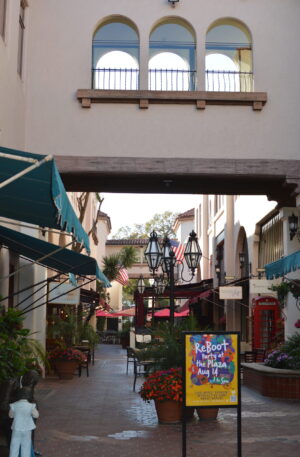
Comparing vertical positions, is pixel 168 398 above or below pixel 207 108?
below

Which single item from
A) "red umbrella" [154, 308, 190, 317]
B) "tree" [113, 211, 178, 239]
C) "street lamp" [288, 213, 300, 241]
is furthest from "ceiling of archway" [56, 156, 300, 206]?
"tree" [113, 211, 178, 239]

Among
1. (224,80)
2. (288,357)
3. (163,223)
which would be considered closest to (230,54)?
(224,80)

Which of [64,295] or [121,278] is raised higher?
[121,278]

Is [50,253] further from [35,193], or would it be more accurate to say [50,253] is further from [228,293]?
[228,293]

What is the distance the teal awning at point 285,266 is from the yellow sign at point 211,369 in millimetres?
5422

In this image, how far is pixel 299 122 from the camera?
16.7 meters

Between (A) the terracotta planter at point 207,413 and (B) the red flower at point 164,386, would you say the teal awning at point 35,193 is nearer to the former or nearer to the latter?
(B) the red flower at point 164,386

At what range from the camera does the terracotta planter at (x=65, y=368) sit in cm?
1909

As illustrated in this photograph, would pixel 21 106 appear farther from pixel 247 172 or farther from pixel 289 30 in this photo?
pixel 289 30

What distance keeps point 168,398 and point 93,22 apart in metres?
10.2

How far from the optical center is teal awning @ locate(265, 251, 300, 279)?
13625mm

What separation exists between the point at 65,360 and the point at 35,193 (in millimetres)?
11745

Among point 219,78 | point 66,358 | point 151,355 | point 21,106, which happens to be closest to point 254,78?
point 219,78

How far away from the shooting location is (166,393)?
10.7m
